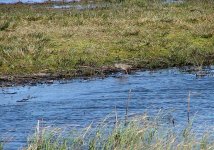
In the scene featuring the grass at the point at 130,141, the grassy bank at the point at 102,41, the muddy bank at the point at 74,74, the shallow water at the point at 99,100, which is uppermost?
the grass at the point at 130,141

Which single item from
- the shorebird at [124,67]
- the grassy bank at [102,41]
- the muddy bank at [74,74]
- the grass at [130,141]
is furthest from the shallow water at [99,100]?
the grass at [130,141]

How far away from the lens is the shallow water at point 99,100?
58.4ft

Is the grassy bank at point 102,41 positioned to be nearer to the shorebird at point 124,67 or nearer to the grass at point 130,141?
the shorebird at point 124,67

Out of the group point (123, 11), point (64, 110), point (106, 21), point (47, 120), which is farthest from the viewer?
point (123, 11)

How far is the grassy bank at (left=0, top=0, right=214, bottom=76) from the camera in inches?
1008

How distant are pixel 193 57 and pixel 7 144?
43.0ft

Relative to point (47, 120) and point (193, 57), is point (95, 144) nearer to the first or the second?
point (47, 120)

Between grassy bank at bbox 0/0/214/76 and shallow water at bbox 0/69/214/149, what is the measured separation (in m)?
1.56

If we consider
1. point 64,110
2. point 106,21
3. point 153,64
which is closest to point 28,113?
point 64,110

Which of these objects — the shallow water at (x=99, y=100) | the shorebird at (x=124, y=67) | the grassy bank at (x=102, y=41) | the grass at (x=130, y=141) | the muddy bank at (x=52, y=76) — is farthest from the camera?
the grassy bank at (x=102, y=41)

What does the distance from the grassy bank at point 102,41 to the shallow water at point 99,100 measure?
1.56 m

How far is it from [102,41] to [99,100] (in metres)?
8.78

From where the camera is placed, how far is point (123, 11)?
40438 mm

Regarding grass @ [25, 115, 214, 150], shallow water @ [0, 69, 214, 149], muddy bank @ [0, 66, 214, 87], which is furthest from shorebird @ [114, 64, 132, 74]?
grass @ [25, 115, 214, 150]
